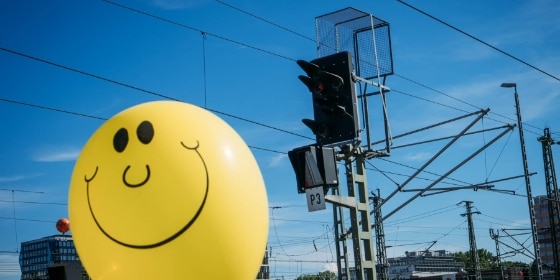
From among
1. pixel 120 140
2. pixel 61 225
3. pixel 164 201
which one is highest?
pixel 61 225

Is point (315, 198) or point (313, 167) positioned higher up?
point (313, 167)

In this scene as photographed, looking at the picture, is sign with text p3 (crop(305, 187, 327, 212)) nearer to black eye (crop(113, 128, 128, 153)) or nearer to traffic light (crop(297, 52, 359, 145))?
traffic light (crop(297, 52, 359, 145))

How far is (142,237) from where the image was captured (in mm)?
3768

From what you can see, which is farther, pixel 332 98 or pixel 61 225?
pixel 61 225

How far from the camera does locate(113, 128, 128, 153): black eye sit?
12.9ft

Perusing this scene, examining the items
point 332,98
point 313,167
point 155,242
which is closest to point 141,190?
point 155,242

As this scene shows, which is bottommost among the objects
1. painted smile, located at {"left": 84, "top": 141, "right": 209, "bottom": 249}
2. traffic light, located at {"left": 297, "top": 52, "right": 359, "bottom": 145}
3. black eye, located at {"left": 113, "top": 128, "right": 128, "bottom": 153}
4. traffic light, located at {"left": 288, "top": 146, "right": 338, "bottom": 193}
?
painted smile, located at {"left": 84, "top": 141, "right": 209, "bottom": 249}

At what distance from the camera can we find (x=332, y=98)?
8516 millimetres

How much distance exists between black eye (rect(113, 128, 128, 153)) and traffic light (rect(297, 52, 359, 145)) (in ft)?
15.4

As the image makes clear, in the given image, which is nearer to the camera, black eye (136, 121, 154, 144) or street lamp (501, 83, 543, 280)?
black eye (136, 121, 154, 144)

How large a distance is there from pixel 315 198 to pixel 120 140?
4270mm

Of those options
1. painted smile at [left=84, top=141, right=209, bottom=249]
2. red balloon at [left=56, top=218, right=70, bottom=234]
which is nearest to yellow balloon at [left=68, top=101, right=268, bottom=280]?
painted smile at [left=84, top=141, right=209, bottom=249]

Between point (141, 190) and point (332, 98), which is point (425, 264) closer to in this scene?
point (332, 98)

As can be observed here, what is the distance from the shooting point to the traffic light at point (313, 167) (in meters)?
7.87
